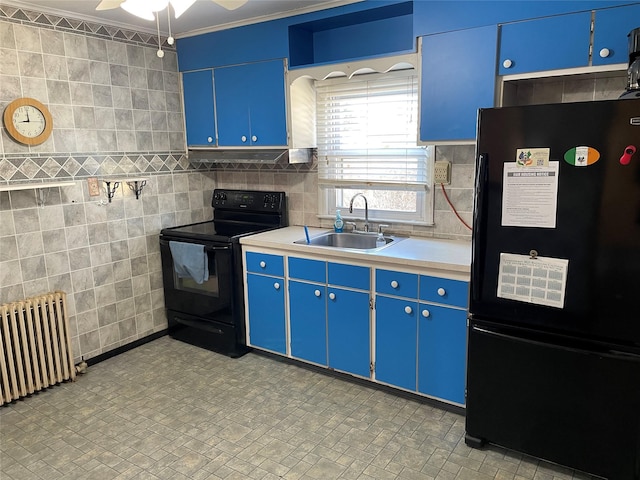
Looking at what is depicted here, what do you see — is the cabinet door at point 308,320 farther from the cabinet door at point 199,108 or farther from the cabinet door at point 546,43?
the cabinet door at point 546,43

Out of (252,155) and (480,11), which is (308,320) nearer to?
(252,155)

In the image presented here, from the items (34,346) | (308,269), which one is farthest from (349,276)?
(34,346)

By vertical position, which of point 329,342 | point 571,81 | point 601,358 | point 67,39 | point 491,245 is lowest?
point 329,342

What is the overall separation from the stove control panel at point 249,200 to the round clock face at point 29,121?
146 centimetres

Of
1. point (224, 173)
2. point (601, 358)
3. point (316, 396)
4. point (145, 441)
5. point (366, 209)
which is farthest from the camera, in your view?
point (224, 173)

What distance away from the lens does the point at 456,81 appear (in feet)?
8.48

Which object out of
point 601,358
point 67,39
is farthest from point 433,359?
point 67,39

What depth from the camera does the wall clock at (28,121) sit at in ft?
9.18

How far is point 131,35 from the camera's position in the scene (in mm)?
3420

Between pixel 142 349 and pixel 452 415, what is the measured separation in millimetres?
2335

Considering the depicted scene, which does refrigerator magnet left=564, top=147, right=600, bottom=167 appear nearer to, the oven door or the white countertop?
the white countertop

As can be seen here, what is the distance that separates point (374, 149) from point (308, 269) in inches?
38.8

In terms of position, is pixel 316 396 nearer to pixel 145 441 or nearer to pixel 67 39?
pixel 145 441

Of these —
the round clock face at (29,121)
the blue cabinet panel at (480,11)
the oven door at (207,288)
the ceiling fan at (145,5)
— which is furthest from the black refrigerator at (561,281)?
the round clock face at (29,121)
